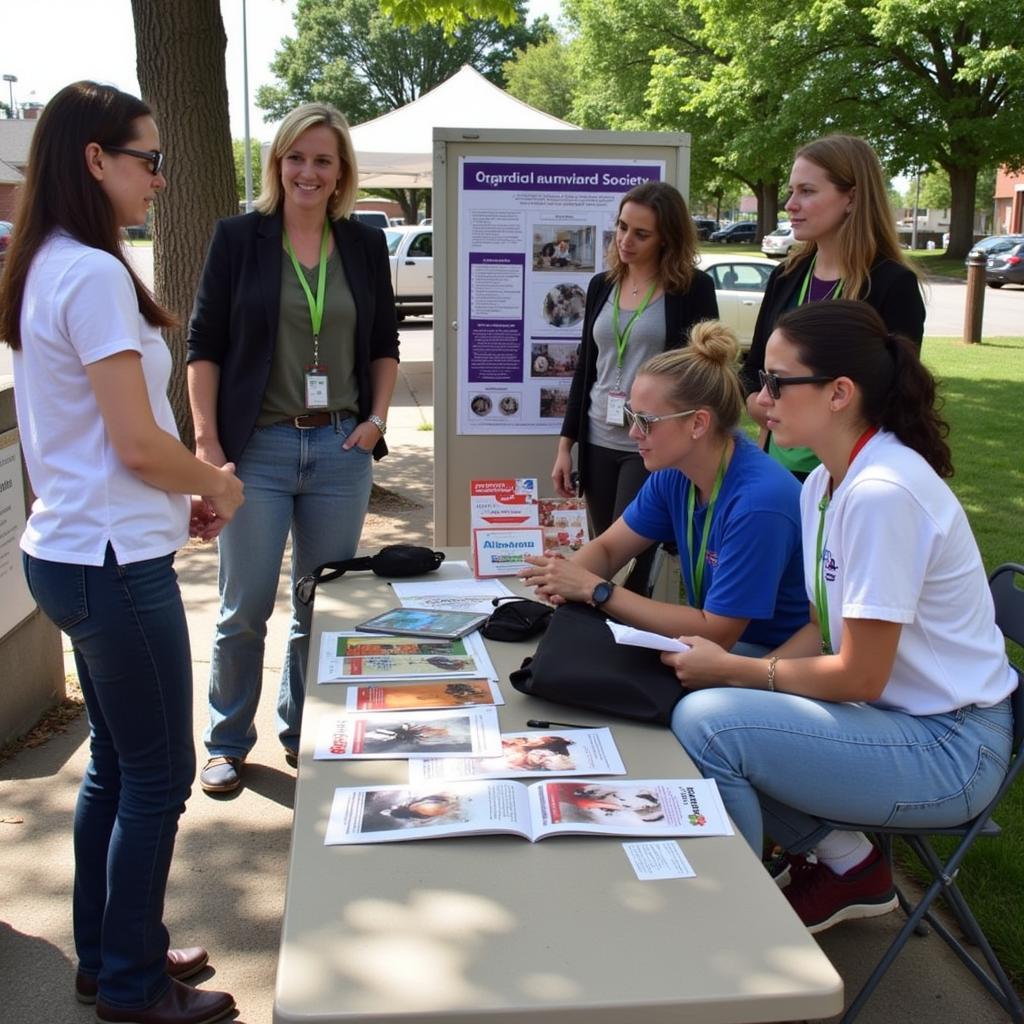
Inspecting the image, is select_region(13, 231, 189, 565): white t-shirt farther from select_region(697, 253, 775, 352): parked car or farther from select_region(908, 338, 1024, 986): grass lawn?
select_region(697, 253, 775, 352): parked car

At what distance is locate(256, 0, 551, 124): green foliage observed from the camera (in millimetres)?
54688

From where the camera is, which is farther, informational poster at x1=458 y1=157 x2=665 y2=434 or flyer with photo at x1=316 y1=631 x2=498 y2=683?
informational poster at x1=458 y1=157 x2=665 y2=434

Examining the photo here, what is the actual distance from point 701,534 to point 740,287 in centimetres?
1305

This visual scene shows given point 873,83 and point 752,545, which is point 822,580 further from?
point 873,83

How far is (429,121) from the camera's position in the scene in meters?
13.0

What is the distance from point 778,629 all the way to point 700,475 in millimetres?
435

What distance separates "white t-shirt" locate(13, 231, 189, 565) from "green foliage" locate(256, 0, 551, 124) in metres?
55.7

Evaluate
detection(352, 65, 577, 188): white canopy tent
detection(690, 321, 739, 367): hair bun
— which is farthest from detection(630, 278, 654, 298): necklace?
detection(352, 65, 577, 188): white canopy tent

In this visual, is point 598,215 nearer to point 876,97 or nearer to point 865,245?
point 865,245

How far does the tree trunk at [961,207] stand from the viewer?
33.3m

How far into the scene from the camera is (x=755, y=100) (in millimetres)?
33750

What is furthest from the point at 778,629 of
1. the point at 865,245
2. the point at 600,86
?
the point at 600,86

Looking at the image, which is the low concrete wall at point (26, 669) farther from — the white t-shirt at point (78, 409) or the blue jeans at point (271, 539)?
the white t-shirt at point (78, 409)

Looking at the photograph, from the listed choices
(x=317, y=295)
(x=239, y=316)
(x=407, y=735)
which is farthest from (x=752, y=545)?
(x=239, y=316)
